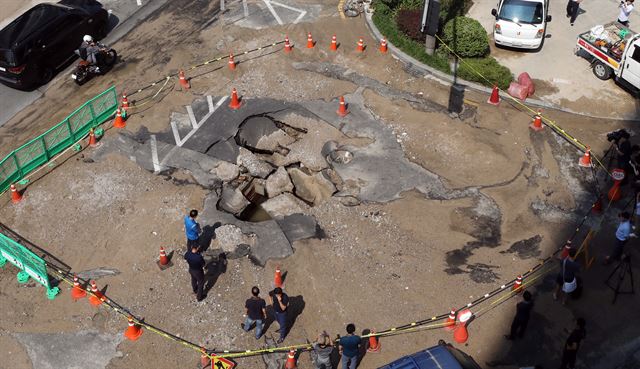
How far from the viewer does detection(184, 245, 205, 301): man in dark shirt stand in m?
15.2

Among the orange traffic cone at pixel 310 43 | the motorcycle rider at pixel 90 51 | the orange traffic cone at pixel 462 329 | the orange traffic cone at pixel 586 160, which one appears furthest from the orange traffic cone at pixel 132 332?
the orange traffic cone at pixel 586 160

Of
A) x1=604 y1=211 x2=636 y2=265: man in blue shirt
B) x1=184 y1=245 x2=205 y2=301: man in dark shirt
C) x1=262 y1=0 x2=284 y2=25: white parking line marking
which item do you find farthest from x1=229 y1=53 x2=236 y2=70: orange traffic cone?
x1=604 y1=211 x2=636 y2=265: man in blue shirt

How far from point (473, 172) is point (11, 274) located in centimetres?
1220

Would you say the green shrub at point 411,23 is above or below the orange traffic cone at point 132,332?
above

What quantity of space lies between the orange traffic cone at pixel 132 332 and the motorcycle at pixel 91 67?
1077 centimetres

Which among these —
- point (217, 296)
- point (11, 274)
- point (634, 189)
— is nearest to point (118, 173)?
point (11, 274)

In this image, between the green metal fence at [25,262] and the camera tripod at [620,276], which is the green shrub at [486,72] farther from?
the green metal fence at [25,262]

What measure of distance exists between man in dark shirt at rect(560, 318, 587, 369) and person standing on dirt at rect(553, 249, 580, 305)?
1.45 meters

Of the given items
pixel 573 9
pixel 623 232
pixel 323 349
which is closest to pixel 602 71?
pixel 573 9

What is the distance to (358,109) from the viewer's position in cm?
2145

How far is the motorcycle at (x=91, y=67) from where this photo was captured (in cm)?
2311

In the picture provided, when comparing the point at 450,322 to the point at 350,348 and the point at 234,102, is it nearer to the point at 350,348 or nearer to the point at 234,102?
the point at 350,348

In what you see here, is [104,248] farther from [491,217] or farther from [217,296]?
[491,217]

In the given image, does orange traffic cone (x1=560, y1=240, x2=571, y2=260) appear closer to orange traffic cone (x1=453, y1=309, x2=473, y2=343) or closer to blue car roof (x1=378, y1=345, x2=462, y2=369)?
orange traffic cone (x1=453, y1=309, x2=473, y2=343)
